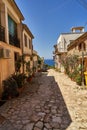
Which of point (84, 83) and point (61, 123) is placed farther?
point (84, 83)

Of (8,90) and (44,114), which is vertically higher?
(8,90)

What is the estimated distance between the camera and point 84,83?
12.2 metres

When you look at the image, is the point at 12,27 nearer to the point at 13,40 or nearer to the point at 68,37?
the point at 13,40

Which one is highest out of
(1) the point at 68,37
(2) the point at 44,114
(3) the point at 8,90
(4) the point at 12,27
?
(1) the point at 68,37

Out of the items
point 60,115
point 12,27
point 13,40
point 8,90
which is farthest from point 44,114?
point 12,27

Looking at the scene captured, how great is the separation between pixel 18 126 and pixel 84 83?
28.4ft

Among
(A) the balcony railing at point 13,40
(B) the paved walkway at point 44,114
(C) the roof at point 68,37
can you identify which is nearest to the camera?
(B) the paved walkway at point 44,114

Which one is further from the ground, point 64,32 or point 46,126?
point 64,32

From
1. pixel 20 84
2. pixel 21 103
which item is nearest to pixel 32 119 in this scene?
pixel 21 103

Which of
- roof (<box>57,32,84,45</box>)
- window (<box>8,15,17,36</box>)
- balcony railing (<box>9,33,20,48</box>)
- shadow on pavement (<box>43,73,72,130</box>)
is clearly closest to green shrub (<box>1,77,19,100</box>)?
shadow on pavement (<box>43,73,72,130</box>)

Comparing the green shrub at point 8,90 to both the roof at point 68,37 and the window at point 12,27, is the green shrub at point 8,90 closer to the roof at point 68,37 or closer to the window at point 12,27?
the window at point 12,27

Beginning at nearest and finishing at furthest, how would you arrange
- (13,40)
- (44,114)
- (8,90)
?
1. (44,114)
2. (8,90)
3. (13,40)

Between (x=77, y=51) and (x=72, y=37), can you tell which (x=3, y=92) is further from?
(x=72, y=37)

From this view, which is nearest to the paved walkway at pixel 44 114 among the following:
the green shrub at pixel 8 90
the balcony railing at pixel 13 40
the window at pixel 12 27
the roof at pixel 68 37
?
the green shrub at pixel 8 90
